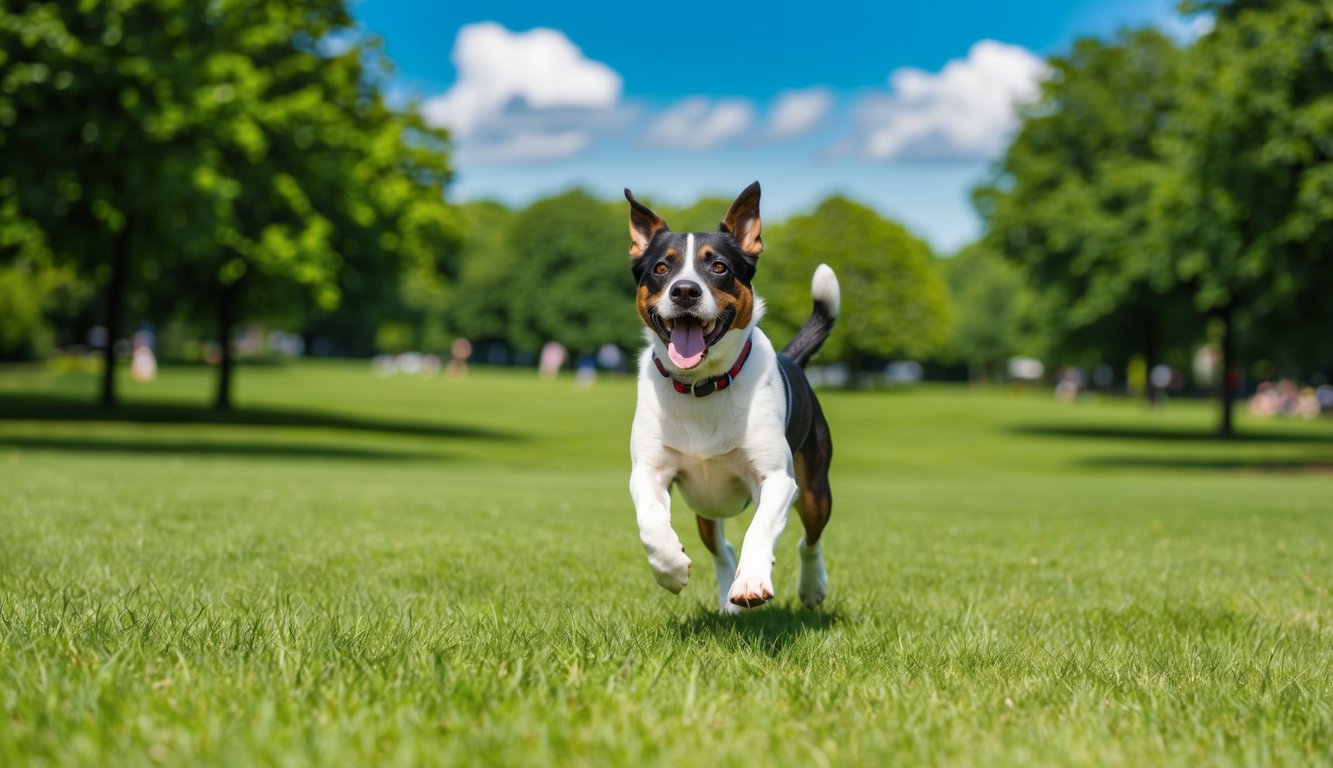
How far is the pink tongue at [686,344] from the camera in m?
5.61

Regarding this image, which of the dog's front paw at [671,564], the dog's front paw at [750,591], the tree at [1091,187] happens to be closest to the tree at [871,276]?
the tree at [1091,187]

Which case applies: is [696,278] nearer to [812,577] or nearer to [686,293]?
[686,293]

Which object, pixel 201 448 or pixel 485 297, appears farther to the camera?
pixel 485 297

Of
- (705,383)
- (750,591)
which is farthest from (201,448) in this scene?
(750,591)

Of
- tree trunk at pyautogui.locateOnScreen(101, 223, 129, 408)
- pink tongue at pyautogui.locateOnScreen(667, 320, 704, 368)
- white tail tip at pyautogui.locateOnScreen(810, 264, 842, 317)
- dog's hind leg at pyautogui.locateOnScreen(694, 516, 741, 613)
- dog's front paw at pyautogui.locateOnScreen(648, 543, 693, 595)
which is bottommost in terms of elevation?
dog's hind leg at pyautogui.locateOnScreen(694, 516, 741, 613)

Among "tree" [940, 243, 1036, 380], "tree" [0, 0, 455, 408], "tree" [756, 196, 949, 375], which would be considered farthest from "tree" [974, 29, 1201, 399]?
"tree" [940, 243, 1036, 380]

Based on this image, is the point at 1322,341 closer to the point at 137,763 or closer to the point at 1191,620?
the point at 1191,620

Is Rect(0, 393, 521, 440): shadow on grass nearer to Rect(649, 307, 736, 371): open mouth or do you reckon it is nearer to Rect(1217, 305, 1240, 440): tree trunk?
Rect(1217, 305, 1240, 440): tree trunk

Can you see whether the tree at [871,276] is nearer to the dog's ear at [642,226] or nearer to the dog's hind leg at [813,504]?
the dog's hind leg at [813,504]

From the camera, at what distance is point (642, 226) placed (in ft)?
20.7

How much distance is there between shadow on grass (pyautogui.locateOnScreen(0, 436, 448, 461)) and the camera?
2462cm

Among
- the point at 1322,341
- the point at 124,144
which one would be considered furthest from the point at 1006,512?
the point at 1322,341

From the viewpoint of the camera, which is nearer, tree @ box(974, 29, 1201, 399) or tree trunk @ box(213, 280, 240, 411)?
tree trunk @ box(213, 280, 240, 411)

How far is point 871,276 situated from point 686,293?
278ft
